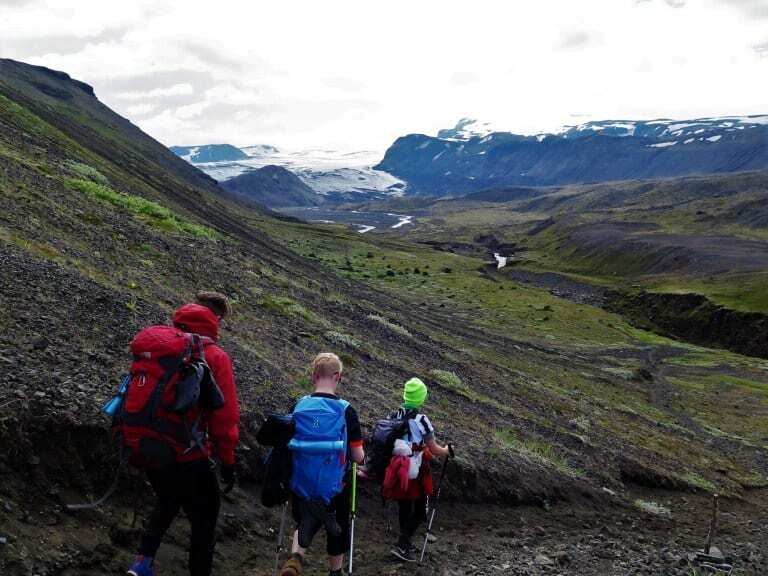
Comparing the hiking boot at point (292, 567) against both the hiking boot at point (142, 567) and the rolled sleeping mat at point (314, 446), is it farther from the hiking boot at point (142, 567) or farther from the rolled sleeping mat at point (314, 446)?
the hiking boot at point (142, 567)

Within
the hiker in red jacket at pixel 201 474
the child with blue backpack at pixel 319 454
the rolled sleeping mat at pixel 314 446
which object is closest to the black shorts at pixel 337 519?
the child with blue backpack at pixel 319 454

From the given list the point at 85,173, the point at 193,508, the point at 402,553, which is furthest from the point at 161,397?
the point at 85,173

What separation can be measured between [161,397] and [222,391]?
64 cm

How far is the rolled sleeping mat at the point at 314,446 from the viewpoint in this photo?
22.5 feet

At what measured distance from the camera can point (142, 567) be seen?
21.0 feet

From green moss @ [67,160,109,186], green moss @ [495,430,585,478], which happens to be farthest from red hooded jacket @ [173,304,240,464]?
green moss @ [67,160,109,186]

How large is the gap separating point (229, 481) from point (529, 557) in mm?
6890

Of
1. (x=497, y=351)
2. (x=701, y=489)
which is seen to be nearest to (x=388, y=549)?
(x=701, y=489)

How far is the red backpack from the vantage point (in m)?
5.91

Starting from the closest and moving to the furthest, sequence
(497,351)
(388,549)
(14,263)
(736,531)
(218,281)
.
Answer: (388,549)
(14,263)
(736,531)
(218,281)
(497,351)

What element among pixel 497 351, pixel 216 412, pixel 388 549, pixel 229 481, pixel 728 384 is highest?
pixel 216 412

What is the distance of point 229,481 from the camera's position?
6.57 m

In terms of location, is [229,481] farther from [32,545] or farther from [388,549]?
[388,549]

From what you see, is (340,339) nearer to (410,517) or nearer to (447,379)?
(447,379)
